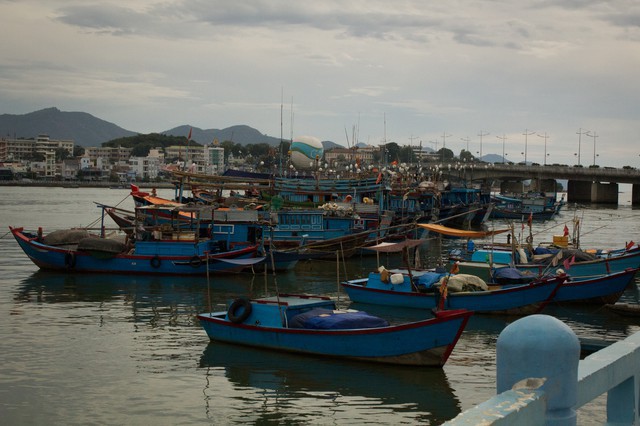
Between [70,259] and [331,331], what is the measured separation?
21.3 meters

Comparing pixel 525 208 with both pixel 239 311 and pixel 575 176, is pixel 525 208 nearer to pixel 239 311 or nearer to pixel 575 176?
pixel 575 176

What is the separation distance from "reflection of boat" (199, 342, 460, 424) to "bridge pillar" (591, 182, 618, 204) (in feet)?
374

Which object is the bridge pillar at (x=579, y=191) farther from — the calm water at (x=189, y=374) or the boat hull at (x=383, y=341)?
the boat hull at (x=383, y=341)

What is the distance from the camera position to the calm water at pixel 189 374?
16.7m

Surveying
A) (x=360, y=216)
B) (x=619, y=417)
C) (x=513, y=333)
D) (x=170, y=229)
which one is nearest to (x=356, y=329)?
(x=619, y=417)

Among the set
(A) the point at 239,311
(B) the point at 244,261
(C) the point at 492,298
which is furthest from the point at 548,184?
(A) the point at 239,311

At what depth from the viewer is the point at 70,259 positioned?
37531mm

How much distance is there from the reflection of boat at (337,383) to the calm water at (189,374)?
2 cm

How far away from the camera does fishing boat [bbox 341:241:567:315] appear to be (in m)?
26.2

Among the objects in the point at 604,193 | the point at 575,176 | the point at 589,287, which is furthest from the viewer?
the point at 604,193

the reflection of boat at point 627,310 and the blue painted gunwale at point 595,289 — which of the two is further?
the blue painted gunwale at point 595,289

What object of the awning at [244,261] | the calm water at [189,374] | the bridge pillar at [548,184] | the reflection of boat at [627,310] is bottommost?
the calm water at [189,374]

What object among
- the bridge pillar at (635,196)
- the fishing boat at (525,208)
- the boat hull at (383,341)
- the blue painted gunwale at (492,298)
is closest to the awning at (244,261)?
the blue painted gunwale at (492,298)

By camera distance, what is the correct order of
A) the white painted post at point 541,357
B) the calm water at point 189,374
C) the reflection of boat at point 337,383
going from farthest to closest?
the reflection of boat at point 337,383 → the calm water at point 189,374 → the white painted post at point 541,357
